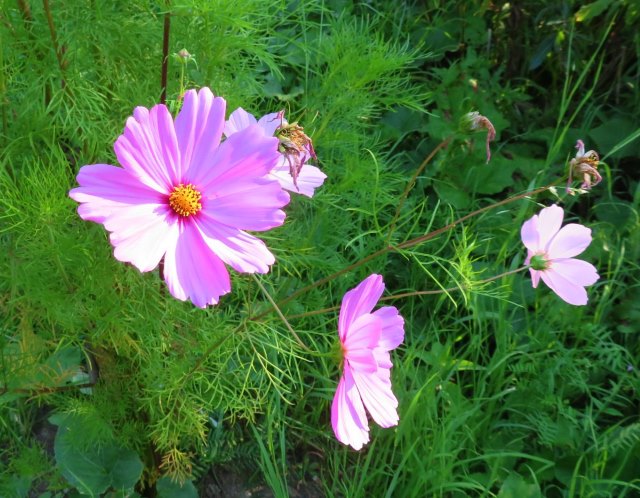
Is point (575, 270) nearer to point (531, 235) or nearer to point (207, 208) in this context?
point (531, 235)

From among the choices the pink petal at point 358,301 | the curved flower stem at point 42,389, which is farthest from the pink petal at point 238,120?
the curved flower stem at point 42,389

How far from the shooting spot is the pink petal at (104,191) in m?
0.62

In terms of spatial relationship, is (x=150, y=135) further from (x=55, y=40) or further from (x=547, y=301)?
(x=547, y=301)

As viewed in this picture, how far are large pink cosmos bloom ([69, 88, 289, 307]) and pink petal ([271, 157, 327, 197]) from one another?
0.11m

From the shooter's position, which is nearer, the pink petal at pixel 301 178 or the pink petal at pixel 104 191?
the pink petal at pixel 104 191

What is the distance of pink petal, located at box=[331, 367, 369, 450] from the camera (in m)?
0.71

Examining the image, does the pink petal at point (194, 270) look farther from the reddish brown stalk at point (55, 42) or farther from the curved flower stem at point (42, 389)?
the curved flower stem at point (42, 389)

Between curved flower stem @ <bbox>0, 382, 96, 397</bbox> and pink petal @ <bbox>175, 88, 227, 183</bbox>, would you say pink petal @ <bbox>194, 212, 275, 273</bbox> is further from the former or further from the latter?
curved flower stem @ <bbox>0, 382, 96, 397</bbox>

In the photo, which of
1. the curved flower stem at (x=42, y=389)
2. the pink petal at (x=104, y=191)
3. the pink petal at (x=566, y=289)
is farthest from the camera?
the curved flower stem at (x=42, y=389)

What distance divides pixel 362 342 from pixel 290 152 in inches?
7.4

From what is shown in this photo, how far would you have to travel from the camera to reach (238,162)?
2.25 feet

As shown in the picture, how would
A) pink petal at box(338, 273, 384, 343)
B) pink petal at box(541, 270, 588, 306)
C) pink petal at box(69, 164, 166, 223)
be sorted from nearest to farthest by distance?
pink petal at box(69, 164, 166, 223)
pink petal at box(338, 273, 384, 343)
pink petal at box(541, 270, 588, 306)

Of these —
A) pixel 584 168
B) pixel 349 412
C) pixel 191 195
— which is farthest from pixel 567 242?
pixel 191 195

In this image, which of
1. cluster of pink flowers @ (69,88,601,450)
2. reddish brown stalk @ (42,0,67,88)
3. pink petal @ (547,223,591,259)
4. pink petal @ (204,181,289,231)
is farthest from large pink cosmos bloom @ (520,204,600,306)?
reddish brown stalk @ (42,0,67,88)
